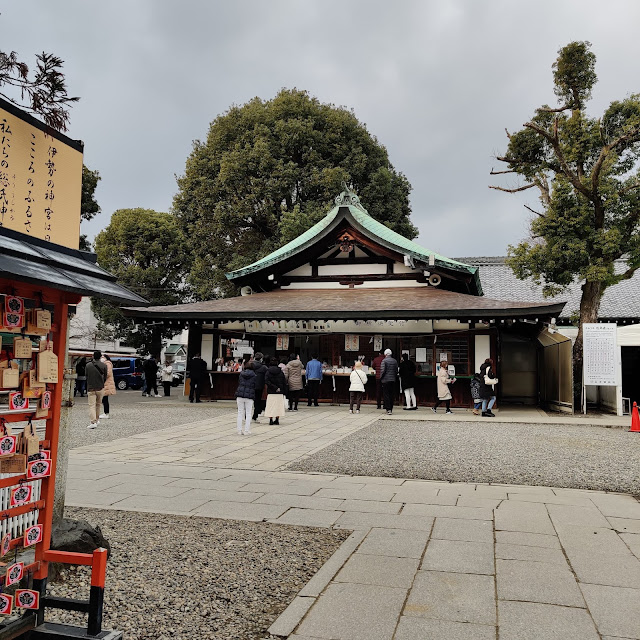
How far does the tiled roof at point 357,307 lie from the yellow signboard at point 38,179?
12.8 m

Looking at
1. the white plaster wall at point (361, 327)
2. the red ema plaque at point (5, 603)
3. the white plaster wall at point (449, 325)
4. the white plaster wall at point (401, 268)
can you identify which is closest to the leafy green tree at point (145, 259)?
the white plaster wall at point (361, 327)

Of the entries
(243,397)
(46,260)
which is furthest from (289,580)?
(243,397)

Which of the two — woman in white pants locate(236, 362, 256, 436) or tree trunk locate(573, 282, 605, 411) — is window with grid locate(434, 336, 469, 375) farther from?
woman in white pants locate(236, 362, 256, 436)

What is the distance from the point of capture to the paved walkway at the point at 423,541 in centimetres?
304

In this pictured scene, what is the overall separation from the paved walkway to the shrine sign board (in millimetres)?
9094

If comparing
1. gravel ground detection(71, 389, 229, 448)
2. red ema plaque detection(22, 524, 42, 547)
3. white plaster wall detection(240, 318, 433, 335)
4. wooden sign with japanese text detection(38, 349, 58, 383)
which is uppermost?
white plaster wall detection(240, 318, 433, 335)

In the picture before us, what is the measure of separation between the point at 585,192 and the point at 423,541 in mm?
13442

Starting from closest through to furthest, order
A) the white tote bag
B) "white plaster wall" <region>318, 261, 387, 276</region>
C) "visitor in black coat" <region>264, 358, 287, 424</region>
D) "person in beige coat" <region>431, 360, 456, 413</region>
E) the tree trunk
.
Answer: "visitor in black coat" <region>264, 358, 287, 424</region> → the white tote bag → "person in beige coat" <region>431, 360, 456, 413</region> → the tree trunk → "white plaster wall" <region>318, 261, 387, 276</region>

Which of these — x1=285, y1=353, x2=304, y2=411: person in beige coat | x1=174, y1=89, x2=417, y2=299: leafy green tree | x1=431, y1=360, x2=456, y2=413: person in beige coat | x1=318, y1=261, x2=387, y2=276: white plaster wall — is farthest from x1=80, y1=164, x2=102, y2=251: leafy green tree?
x1=431, y1=360, x2=456, y2=413: person in beige coat

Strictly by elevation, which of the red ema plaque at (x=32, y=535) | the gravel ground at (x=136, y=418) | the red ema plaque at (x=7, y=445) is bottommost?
the gravel ground at (x=136, y=418)

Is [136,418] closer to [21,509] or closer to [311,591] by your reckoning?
[311,591]

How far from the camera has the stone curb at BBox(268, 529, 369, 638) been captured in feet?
9.80

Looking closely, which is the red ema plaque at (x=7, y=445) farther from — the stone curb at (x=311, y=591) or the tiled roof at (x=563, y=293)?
the tiled roof at (x=563, y=293)

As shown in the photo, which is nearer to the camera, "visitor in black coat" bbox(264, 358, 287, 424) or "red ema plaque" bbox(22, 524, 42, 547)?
"red ema plaque" bbox(22, 524, 42, 547)
